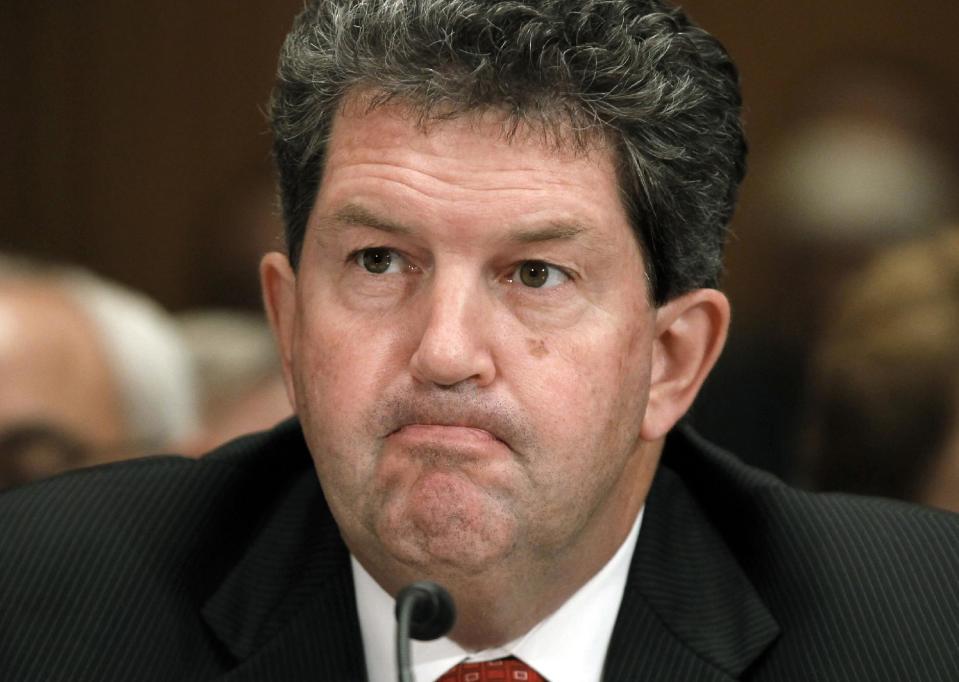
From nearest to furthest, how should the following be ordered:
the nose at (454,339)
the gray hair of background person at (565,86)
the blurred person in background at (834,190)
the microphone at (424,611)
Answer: the microphone at (424,611), the nose at (454,339), the gray hair of background person at (565,86), the blurred person in background at (834,190)

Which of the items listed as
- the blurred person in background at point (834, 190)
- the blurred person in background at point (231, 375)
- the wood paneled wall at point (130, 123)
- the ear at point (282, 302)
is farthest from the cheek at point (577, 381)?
the wood paneled wall at point (130, 123)

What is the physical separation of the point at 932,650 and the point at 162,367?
201 centimetres

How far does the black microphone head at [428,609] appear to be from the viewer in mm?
1691

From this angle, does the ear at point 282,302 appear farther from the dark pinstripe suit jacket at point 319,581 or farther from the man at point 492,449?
the dark pinstripe suit jacket at point 319,581

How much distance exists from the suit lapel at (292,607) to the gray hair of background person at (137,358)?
3.52 feet

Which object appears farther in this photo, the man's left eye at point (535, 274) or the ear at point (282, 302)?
the ear at point (282, 302)

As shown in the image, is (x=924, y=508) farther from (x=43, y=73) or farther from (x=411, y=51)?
(x=43, y=73)

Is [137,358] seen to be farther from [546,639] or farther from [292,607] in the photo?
[546,639]

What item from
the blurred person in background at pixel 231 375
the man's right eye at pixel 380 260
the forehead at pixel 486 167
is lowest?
the blurred person in background at pixel 231 375

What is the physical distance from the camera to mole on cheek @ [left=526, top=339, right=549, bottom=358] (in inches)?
79.4

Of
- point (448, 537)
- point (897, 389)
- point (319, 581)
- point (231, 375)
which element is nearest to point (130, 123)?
point (231, 375)

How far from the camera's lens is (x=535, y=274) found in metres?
2.05

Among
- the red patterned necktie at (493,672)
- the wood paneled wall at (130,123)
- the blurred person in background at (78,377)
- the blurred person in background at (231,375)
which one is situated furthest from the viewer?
the wood paneled wall at (130,123)

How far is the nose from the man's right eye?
8cm
